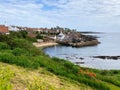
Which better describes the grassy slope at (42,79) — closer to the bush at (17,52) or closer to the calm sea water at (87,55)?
the bush at (17,52)

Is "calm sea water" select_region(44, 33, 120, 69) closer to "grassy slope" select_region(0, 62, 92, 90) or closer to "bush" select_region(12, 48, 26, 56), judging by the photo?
"bush" select_region(12, 48, 26, 56)

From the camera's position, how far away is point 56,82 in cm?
939

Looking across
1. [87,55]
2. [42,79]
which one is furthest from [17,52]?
[87,55]

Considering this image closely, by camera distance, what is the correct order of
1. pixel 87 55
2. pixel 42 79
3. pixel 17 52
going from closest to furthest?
pixel 42 79 < pixel 17 52 < pixel 87 55

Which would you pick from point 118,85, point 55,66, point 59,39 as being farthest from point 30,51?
point 59,39

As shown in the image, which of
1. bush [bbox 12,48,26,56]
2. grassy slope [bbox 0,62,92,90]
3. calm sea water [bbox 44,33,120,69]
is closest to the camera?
grassy slope [bbox 0,62,92,90]

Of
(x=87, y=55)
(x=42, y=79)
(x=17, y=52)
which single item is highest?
(x=17, y=52)

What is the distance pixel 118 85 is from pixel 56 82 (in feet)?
11.5

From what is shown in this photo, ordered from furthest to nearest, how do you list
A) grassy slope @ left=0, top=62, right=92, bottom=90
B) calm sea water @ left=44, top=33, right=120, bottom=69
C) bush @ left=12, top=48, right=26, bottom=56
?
calm sea water @ left=44, top=33, right=120, bottom=69
bush @ left=12, top=48, right=26, bottom=56
grassy slope @ left=0, top=62, right=92, bottom=90

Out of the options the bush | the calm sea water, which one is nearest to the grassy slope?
the bush

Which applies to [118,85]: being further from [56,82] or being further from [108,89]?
[56,82]

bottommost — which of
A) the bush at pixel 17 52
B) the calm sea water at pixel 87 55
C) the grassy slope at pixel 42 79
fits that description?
the calm sea water at pixel 87 55

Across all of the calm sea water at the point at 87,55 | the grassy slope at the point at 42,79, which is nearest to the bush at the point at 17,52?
the grassy slope at the point at 42,79

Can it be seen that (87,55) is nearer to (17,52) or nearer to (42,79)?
(17,52)
